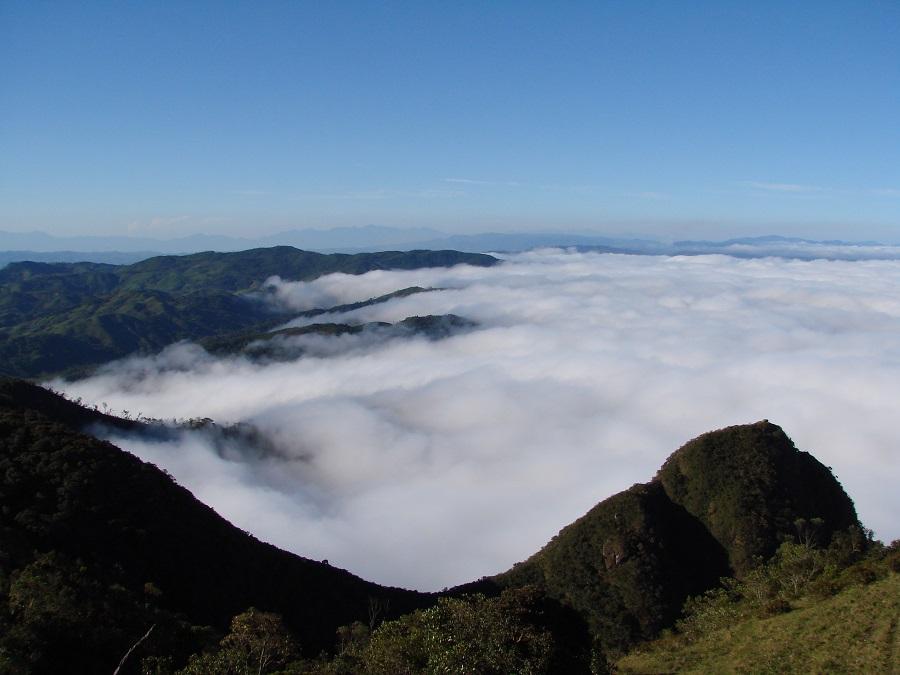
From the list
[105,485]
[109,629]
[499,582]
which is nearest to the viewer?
[109,629]

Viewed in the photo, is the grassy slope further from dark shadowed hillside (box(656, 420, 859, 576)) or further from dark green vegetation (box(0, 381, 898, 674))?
dark shadowed hillside (box(656, 420, 859, 576))

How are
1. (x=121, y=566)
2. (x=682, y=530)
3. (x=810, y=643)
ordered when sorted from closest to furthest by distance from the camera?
(x=810, y=643) → (x=121, y=566) → (x=682, y=530)

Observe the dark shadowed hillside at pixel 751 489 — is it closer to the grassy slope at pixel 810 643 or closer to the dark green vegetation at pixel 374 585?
the dark green vegetation at pixel 374 585

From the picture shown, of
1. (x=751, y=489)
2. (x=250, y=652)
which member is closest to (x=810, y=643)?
(x=250, y=652)

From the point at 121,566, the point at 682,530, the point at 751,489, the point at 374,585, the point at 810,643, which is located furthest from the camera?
the point at 751,489

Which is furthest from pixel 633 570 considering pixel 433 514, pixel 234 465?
pixel 234 465

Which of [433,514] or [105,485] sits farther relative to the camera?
[433,514]

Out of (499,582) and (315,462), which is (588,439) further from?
(499,582)

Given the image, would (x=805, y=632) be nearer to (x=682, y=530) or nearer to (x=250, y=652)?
(x=250, y=652)
